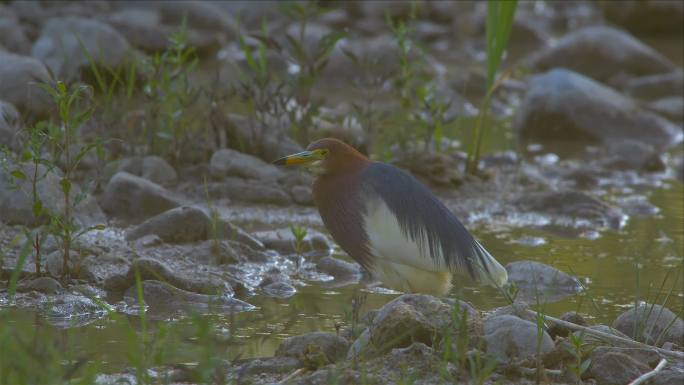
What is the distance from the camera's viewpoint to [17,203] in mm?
6348

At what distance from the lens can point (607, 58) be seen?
1349cm

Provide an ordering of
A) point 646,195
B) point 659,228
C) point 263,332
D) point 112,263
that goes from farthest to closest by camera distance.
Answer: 1. point 646,195
2. point 659,228
3. point 112,263
4. point 263,332

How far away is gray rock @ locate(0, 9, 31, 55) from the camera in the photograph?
441 inches

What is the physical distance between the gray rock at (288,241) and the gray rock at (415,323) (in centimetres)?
208

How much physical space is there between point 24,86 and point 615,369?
524cm

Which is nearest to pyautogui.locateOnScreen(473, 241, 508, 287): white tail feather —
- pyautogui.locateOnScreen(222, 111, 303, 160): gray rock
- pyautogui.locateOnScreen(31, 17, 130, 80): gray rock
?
pyautogui.locateOnScreen(222, 111, 303, 160): gray rock

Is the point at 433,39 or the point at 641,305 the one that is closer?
the point at 641,305

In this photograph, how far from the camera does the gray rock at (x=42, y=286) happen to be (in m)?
5.48

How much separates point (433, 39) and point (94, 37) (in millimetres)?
5786

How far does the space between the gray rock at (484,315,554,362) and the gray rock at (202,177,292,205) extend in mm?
3362

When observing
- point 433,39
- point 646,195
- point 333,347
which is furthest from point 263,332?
point 433,39

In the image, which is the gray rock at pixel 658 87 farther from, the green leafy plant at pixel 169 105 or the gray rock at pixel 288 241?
the gray rock at pixel 288 241

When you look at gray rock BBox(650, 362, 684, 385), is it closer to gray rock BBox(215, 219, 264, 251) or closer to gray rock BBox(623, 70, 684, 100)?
gray rock BBox(215, 219, 264, 251)

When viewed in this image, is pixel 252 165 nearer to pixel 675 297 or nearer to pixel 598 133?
pixel 675 297
